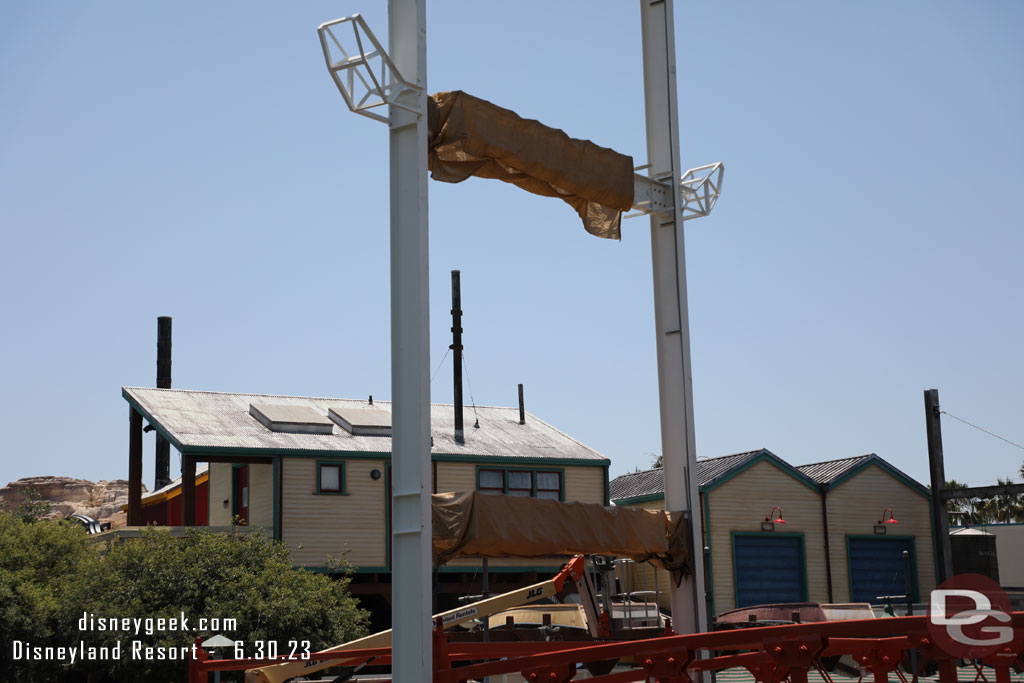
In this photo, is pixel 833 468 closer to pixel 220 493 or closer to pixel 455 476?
pixel 455 476

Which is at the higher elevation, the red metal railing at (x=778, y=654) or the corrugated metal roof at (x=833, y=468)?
the corrugated metal roof at (x=833, y=468)

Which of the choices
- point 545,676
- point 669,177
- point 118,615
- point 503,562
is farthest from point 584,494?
point 545,676

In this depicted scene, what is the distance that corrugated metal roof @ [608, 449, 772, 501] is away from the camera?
3353 centimetres

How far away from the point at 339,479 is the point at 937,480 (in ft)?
59.0

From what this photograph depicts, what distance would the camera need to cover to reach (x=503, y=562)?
1261 inches

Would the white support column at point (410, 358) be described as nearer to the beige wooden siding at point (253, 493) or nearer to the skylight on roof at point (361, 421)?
the beige wooden siding at point (253, 493)

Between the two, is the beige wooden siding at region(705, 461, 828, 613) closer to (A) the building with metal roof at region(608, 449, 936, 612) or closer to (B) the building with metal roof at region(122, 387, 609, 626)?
(A) the building with metal roof at region(608, 449, 936, 612)

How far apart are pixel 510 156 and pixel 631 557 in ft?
14.8

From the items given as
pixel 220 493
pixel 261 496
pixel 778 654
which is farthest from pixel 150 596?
pixel 778 654

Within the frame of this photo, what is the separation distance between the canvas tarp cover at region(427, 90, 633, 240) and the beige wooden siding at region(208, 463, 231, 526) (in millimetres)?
22472

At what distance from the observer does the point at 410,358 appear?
32.3 feet

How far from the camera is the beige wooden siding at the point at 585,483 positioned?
33.6m

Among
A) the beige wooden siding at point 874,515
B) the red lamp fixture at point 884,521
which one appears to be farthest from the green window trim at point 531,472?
the red lamp fixture at point 884,521

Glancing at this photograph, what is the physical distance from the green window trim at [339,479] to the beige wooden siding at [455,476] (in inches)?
112
